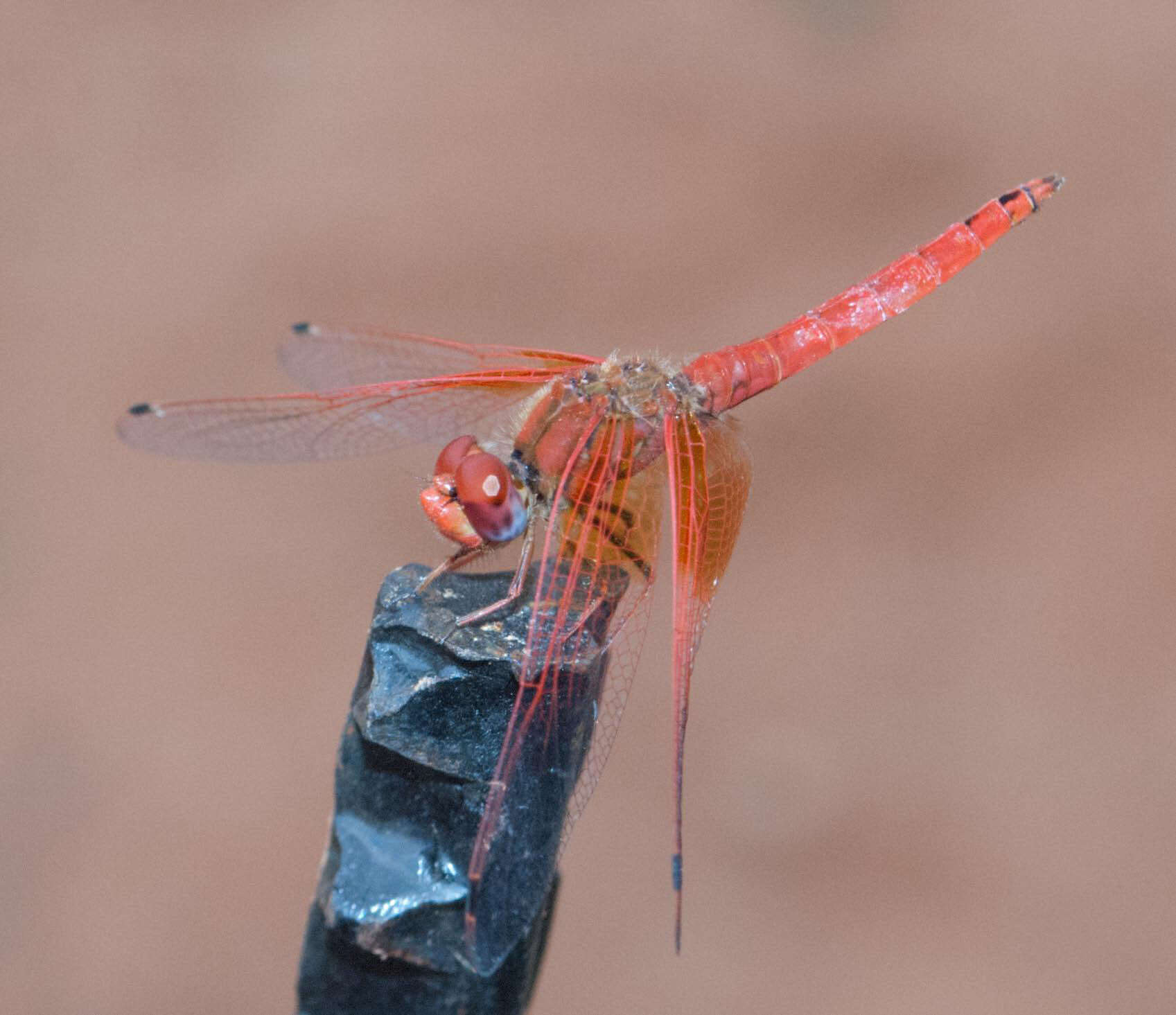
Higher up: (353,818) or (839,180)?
(839,180)

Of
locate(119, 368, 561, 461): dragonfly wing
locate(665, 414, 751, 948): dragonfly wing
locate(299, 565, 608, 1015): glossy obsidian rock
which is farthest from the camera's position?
locate(119, 368, 561, 461): dragonfly wing

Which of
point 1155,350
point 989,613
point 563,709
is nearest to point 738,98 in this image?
point 1155,350

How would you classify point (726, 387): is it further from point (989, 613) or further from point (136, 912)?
point (136, 912)

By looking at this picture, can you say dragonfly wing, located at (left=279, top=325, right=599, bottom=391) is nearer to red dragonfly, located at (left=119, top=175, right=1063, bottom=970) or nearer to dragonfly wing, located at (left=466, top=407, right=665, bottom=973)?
red dragonfly, located at (left=119, top=175, right=1063, bottom=970)

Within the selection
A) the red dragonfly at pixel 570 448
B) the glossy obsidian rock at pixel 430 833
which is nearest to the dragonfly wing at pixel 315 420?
the red dragonfly at pixel 570 448

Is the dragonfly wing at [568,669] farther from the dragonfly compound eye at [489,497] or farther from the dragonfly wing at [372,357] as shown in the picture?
the dragonfly wing at [372,357]

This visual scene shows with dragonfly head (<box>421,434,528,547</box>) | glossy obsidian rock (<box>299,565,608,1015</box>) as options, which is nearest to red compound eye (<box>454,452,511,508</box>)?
dragonfly head (<box>421,434,528,547</box>)
